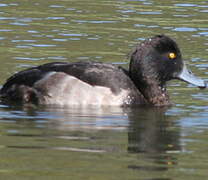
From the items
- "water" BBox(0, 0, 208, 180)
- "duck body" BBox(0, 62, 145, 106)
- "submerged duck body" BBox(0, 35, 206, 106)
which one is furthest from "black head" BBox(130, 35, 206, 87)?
"water" BBox(0, 0, 208, 180)

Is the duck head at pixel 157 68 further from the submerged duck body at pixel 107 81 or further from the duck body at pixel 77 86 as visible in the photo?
the duck body at pixel 77 86

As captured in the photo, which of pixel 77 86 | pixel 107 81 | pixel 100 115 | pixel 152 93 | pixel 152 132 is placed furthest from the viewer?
pixel 152 93

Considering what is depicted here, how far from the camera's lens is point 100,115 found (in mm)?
12805

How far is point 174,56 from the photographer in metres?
14.2

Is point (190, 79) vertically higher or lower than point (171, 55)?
lower

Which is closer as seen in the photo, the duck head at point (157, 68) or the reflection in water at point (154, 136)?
the reflection in water at point (154, 136)

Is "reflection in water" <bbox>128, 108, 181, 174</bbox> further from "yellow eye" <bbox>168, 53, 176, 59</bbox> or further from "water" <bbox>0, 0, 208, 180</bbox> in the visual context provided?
"yellow eye" <bbox>168, 53, 176, 59</bbox>

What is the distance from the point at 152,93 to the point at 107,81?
3.40 ft

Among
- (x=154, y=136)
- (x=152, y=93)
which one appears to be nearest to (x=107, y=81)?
(x=152, y=93)

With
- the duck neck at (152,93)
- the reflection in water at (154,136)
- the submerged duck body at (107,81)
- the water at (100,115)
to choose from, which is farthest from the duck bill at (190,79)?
the reflection in water at (154,136)

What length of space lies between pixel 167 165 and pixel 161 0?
52.0ft

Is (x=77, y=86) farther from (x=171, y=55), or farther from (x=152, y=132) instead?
(x=152, y=132)

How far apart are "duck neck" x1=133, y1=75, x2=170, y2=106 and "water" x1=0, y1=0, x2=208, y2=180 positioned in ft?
0.89

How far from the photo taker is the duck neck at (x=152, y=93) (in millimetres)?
14062
